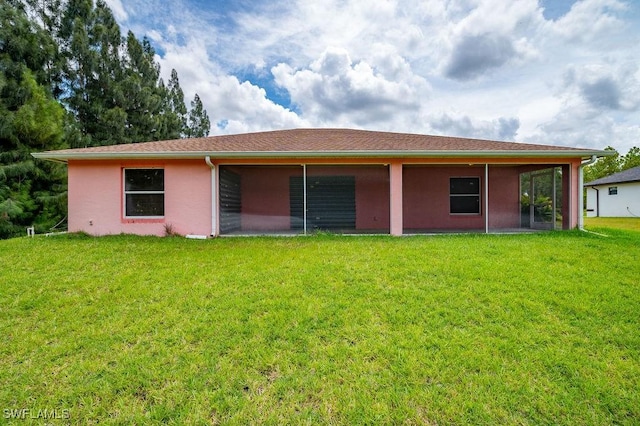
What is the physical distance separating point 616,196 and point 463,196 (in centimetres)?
1753

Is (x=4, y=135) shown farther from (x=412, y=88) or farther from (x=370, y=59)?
(x=412, y=88)

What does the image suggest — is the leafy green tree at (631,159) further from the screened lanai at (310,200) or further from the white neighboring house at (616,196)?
the screened lanai at (310,200)

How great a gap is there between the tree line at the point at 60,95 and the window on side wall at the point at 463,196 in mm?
14209

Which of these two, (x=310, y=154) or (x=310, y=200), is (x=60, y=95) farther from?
(x=310, y=154)

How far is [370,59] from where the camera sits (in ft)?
45.1

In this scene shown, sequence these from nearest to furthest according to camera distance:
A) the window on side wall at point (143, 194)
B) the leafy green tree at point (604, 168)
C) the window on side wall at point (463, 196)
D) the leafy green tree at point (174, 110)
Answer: the window on side wall at point (143, 194)
the window on side wall at point (463, 196)
the leafy green tree at point (174, 110)
the leafy green tree at point (604, 168)

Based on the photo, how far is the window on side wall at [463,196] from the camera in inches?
427

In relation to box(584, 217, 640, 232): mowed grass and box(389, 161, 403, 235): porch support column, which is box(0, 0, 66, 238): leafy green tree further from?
box(584, 217, 640, 232): mowed grass

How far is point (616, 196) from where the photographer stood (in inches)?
802

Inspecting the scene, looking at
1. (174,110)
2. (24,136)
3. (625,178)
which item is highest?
(174,110)

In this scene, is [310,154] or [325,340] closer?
[325,340]

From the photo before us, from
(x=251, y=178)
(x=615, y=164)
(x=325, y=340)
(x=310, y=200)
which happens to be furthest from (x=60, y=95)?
(x=615, y=164)

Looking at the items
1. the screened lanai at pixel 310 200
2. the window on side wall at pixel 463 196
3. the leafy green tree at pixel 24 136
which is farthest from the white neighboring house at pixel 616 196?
the leafy green tree at pixel 24 136

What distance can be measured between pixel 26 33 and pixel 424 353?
17.6 metres
